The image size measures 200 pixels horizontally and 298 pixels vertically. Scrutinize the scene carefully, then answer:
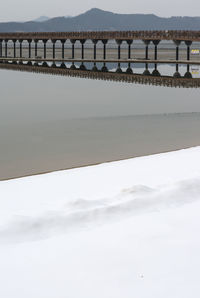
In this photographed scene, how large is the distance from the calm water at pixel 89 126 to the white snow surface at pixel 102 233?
884 centimetres

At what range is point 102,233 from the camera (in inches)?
223

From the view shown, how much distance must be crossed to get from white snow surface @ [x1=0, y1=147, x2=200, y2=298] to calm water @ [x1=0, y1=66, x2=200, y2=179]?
8.84 meters

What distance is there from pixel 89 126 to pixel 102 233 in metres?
24.5

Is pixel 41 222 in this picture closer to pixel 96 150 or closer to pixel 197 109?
pixel 96 150

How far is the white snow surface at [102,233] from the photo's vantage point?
454cm

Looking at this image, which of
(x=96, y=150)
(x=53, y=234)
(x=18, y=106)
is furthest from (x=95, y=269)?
(x=18, y=106)

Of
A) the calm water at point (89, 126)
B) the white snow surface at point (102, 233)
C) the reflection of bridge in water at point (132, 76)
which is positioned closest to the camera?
the white snow surface at point (102, 233)

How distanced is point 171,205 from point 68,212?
129cm

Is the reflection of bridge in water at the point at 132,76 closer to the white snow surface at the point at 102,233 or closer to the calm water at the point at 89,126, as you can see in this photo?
the calm water at the point at 89,126

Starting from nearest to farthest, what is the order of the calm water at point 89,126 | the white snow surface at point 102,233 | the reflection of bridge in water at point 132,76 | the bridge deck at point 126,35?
the white snow surface at point 102,233 < the calm water at point 89,126 < the reflection of bridge in water at point 132,76 < the bridge deck at point 126,35

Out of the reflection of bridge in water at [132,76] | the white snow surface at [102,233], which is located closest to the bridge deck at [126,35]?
the reflection of bridge in water at [132,76]

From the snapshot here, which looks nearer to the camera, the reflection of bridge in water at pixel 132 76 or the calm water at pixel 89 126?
the calm water at pixel 89 126

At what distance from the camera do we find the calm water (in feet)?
64.6

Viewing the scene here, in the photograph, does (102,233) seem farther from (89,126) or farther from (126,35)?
(126,35)
